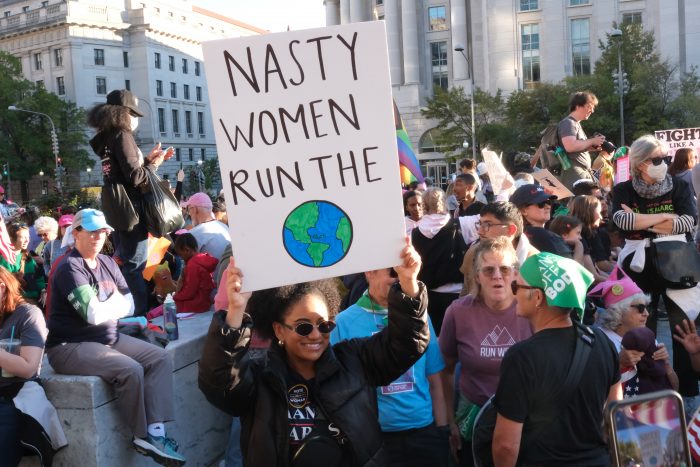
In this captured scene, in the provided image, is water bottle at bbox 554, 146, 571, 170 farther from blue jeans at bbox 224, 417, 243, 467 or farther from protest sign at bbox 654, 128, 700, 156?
blue jeans at bbox 224, 417, 243, 467

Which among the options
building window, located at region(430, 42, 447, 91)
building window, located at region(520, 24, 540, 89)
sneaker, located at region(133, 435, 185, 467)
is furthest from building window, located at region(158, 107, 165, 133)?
sneaker, located at region(133, 435, 185, 467)

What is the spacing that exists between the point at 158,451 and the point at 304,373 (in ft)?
5.09

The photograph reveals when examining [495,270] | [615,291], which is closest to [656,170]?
[615,291]

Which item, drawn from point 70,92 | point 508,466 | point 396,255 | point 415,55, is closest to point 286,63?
point 396,255

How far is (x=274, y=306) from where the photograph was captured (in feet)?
9.84

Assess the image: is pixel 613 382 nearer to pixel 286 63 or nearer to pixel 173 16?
pixel 286 63

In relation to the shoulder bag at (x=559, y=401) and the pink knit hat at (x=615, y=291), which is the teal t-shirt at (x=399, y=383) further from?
the pink knit hat at (x=615, y=291)

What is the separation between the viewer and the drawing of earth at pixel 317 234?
2770 mm

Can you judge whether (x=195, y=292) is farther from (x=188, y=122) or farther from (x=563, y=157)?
(x=188, y=122)

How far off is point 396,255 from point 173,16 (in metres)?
87.9

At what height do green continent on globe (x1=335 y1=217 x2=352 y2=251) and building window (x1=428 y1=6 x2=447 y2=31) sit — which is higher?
building window (x1=428 y1=6 x2=447 y2=31)

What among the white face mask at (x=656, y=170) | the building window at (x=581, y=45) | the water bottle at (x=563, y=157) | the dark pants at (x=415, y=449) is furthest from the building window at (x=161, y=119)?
the dark pants at (x=415, y=449)

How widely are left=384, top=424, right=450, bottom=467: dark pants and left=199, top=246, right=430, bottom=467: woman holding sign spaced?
0.88 m

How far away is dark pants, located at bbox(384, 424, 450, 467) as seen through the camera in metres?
3.79
